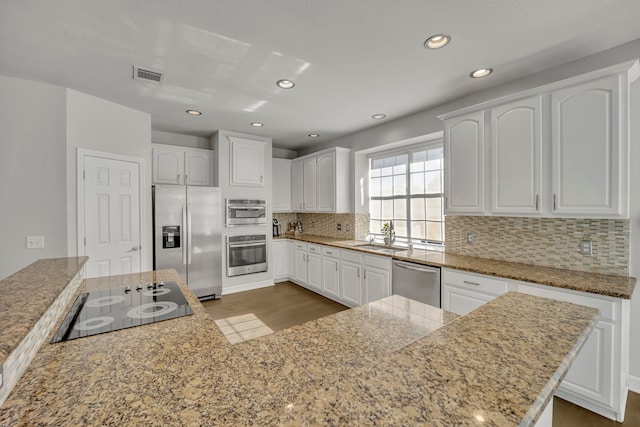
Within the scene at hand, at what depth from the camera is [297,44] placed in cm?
205

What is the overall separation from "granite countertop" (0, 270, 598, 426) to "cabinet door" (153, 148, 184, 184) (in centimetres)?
351

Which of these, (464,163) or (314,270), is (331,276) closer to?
(314,270)

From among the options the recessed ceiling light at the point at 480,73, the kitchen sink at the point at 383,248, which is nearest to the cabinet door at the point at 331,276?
the kitchen sink at the point at 383,248

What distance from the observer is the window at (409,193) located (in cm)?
365

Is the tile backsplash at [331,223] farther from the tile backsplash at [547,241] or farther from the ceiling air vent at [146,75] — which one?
the ceiling air vent at [146,75]

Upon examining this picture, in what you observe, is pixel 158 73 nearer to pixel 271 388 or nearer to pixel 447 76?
pixel 447 76

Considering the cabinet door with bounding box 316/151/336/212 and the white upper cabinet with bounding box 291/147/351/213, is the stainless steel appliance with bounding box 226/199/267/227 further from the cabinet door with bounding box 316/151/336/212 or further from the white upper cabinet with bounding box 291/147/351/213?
the cabinet door with bounding box 316/151/336/212

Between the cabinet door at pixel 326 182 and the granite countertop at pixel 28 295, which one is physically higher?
the cabinet door at pixel 326 182

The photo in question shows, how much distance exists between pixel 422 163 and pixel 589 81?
75.9 inches

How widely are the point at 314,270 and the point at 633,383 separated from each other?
11.1 feet

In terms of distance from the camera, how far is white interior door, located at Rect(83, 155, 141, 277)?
2.94 metres

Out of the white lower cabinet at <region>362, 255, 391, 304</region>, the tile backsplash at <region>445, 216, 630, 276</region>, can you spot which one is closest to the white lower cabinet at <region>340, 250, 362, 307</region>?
the white lower cabinet at <region>362, 255, 391, 304</region>

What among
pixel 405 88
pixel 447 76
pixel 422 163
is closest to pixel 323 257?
pixel 422 163

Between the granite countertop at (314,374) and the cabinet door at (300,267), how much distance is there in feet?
11.5
